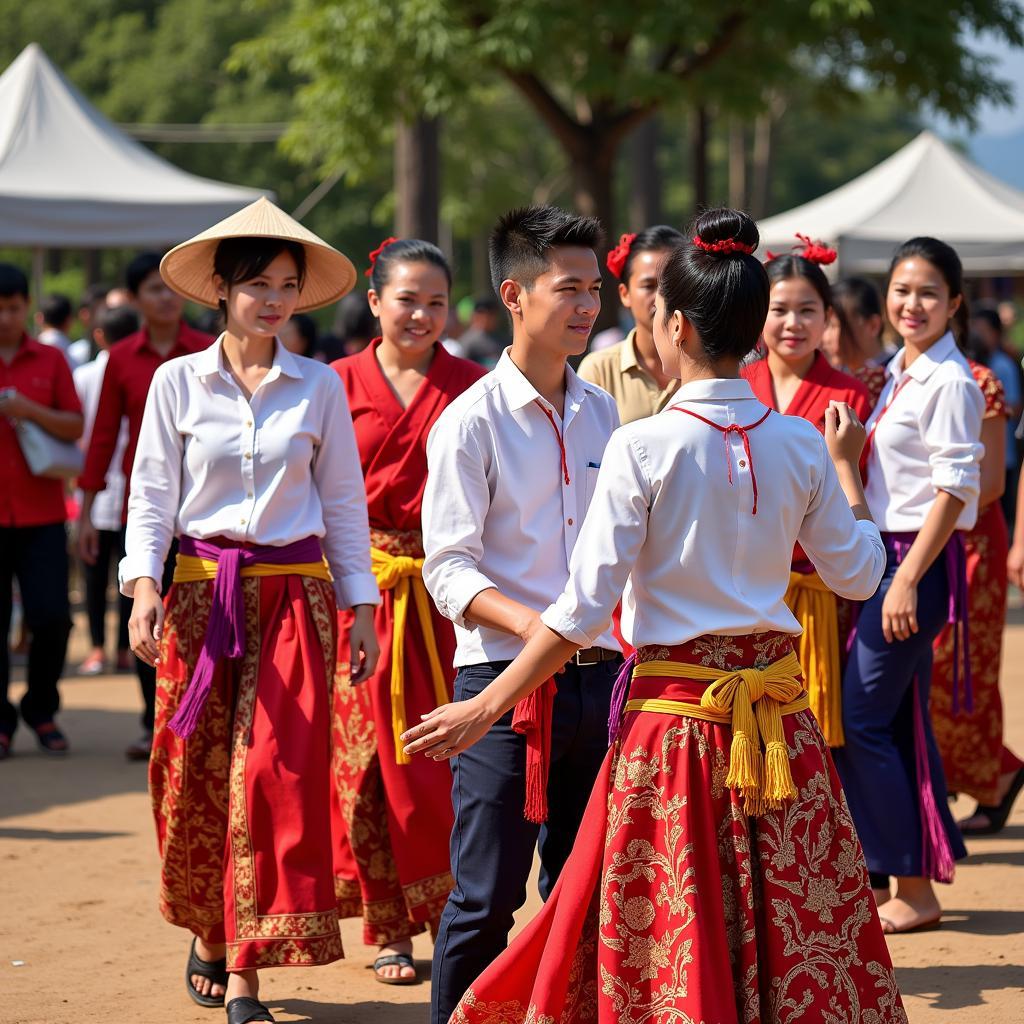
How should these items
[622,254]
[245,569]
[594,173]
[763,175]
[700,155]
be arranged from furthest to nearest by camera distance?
1. [763,175]
2. [700,155]
3. [594,173]
4. [622,254]
5. [245,569]

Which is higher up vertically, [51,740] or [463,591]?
[463,591]

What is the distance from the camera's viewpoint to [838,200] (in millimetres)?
16125

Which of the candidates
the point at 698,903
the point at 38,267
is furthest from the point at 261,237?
the point at 38,267

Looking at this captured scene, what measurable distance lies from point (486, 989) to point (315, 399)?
5.93ft

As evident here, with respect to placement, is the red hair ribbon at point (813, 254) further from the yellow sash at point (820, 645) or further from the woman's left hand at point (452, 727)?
the woman's left hand at point (452, 727)

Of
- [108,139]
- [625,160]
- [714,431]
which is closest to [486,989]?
[714,431]

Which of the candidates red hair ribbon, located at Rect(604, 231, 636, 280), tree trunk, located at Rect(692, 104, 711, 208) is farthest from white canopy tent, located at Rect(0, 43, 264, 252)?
tree trunk, located at Rect(692, 104, 711, 208)

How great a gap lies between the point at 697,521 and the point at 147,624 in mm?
1656

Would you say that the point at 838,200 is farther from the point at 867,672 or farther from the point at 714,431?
the point at 714,431

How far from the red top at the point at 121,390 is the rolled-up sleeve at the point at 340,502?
3.03m

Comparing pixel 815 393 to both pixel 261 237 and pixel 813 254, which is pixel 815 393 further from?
pixel 261 237

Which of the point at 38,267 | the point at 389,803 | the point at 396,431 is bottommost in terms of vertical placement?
the point at 389,803

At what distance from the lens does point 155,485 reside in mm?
4348

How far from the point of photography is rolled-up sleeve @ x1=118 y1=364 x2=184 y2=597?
430 centimetres
